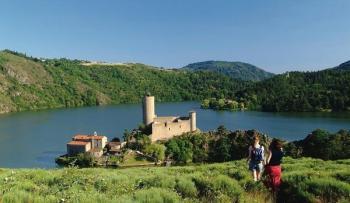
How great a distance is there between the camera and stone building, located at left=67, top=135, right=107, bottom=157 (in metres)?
53.3

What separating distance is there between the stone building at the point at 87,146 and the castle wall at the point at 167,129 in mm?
6208

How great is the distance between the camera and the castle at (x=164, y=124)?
188 feet

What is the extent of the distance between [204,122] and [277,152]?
8503cm

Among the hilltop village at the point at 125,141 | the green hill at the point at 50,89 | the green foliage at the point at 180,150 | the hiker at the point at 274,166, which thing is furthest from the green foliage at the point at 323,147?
the green hill at the point at 50,89

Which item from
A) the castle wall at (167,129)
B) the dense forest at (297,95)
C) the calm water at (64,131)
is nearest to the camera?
the calm water at (64,131)

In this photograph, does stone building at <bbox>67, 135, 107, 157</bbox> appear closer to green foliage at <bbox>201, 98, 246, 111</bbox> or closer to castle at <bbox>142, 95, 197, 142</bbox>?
castle at <bbox>142, 95, 197, 142</bbox>

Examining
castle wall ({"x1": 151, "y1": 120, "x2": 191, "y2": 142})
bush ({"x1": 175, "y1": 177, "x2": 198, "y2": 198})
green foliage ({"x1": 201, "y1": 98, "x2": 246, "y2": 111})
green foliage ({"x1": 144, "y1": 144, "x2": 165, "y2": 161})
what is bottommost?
green foliage ({"x1": 144, "y1": 144, "x2": 165, "y2": 161})

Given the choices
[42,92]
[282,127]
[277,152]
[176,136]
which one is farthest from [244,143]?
[42,92]

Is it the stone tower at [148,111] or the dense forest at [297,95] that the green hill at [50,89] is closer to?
the dense forest at [297,95]

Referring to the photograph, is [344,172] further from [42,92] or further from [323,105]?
[42,92]

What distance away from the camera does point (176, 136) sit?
2271 inches

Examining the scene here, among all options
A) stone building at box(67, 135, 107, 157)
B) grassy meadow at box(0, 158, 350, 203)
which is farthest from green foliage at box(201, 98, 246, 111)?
grassy meadow at box(0, 158, 350, 203)

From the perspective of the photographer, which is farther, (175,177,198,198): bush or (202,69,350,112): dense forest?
(202,69,350,112): dense forest

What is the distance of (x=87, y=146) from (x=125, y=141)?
197 inches
